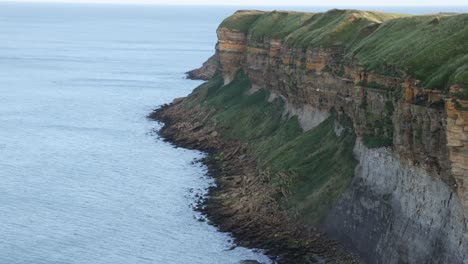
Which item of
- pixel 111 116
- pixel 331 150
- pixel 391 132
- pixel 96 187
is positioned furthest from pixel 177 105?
pixel 391 132

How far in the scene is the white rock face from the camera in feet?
136

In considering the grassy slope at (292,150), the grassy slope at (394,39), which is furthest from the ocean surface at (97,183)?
the grassy slope at (394,39)

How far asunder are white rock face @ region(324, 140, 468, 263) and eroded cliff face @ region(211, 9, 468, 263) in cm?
5

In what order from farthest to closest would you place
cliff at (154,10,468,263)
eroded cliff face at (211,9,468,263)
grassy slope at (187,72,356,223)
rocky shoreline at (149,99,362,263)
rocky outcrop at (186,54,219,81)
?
rocky outcrop at (186,54,219,81) → grassy slope at (187,72,356,223) → rocky shoreline at (149,99,362,263) → cliff at (154,10,468,263) → eroded cliff face at (211,9,468,263)

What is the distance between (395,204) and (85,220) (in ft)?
72.1

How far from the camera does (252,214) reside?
190 ft

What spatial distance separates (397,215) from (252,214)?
1315 centimetres

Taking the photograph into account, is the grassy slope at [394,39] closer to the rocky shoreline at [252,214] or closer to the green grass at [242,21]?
the green grass at [242,21]

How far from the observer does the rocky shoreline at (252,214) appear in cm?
5059

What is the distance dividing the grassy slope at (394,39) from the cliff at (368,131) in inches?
3.7

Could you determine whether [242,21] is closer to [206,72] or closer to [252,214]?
[206,72]

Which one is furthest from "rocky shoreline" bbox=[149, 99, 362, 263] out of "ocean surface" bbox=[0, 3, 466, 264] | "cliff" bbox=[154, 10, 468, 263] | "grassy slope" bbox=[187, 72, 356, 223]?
"ocean surface" bbox=[0, 3, 466, 264]

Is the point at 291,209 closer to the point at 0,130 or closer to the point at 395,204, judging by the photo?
the point at 395,204

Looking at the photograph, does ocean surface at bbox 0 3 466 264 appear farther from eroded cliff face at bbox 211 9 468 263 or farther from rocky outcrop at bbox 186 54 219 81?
rocky outcrop at bbox 186 54 219 81
